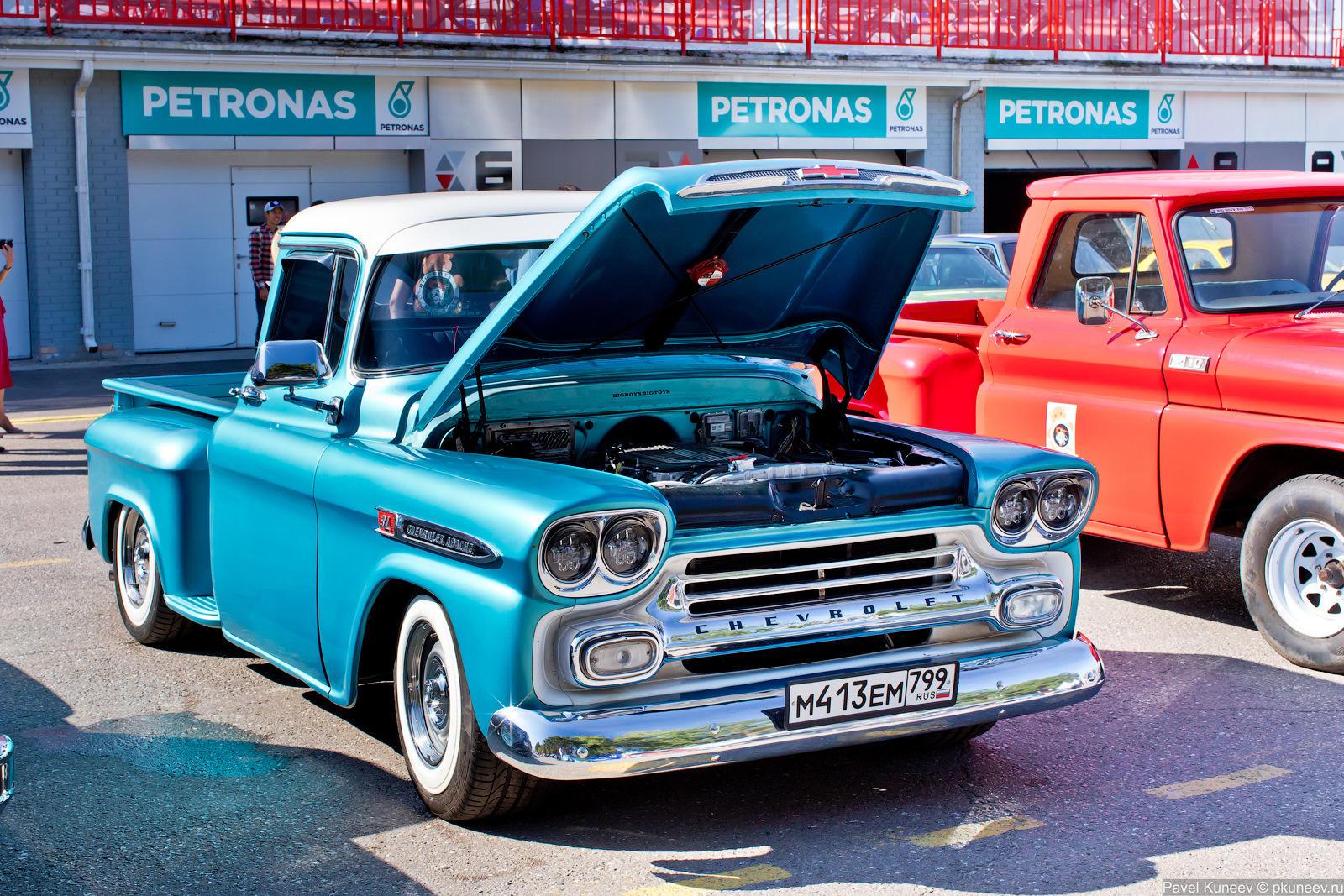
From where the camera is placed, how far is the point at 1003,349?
6879mm

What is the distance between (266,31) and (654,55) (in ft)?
18.5

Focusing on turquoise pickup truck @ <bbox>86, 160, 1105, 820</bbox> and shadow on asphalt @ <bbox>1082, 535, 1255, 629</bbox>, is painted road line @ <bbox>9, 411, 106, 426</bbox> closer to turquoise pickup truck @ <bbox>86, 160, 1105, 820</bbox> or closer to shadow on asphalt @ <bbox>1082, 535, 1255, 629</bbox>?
turquoise pickup truck @ <bbox>86, 160, 1105, 820</bbox>

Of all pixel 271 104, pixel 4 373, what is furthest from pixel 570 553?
pixel 271 104

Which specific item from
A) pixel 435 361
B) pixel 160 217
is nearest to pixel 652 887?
pixel 435 361

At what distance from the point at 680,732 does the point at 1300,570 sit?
3.22 metres

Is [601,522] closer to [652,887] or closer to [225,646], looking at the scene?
[652,887]

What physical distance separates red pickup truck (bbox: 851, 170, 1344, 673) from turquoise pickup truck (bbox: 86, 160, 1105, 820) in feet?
2.63

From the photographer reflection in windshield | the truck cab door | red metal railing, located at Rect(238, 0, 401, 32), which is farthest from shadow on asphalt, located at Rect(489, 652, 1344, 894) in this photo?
red metal railing, located at Rect(238, 0, 401, 32)

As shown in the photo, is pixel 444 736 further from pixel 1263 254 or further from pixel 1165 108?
pixel 1165 108

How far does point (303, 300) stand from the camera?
5.22 meters

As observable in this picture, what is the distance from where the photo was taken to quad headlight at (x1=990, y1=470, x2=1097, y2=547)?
4.27 m

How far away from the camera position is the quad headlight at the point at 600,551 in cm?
365

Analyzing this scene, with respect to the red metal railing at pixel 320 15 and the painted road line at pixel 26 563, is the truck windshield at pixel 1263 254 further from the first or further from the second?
the red metal railing at pixel 320 15

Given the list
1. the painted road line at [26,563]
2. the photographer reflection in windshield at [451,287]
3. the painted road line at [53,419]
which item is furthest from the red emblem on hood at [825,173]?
the painted road line at [53,419]
